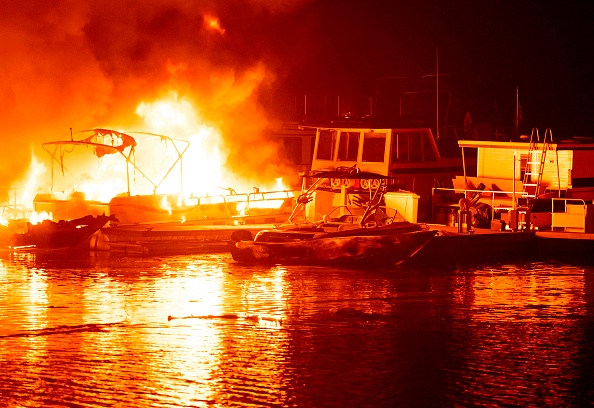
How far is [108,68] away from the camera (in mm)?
49375

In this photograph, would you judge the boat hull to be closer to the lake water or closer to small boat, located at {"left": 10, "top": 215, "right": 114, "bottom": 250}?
the lake water

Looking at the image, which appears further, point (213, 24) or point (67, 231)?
point (213, 24)

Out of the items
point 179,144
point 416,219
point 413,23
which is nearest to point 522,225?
point 416,219

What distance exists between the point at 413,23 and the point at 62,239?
40711mm

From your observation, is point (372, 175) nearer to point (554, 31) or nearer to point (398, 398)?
point (398, 398)

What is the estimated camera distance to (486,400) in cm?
2056

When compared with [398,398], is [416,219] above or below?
above

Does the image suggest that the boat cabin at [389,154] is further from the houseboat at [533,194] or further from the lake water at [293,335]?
the lake water at [293,335]

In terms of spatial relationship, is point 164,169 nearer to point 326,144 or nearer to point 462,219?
point 326,144

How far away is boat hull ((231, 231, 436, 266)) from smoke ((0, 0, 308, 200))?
49.0 ft

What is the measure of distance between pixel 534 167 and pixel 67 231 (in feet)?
47.3

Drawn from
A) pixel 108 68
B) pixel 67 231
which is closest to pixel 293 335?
pixel 67 231

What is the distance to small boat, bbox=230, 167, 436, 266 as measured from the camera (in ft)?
109

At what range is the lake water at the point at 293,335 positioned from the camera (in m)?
21.0
